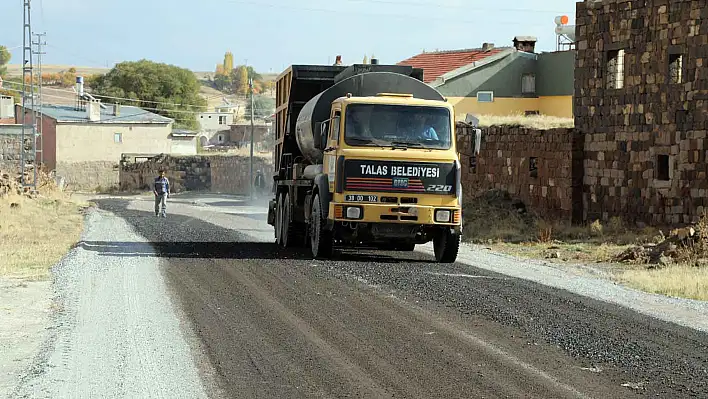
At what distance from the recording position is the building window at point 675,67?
82.5 feet

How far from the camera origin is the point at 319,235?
62.8ft

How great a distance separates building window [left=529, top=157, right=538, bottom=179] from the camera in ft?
99.5

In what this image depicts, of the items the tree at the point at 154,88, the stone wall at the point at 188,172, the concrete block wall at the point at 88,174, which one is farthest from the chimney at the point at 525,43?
the tree at the point at 154,88

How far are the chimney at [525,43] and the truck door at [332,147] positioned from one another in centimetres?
3866

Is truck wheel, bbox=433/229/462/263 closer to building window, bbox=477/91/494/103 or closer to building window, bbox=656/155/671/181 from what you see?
building window, bbox=656/155/671/181

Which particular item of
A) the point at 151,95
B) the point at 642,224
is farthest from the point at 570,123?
the point at 151,95

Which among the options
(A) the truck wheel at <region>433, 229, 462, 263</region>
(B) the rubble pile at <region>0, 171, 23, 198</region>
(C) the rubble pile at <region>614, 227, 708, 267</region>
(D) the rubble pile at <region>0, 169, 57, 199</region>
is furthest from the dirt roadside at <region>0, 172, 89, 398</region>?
(C) the rubble pile at <region>614, 227, 708, 267</region>

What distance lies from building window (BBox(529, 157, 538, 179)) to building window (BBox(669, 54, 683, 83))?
584cm

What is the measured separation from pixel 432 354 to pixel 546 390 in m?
1.65

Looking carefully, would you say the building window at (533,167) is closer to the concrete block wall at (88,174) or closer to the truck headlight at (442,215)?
the truck headlight at (442,215)

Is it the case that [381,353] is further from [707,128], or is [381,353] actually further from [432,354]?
[707,128]

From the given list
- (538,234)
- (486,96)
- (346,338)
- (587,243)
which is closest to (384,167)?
(346,338)

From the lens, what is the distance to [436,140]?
18781 millimetres

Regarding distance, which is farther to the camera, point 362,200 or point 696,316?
point 362,200
